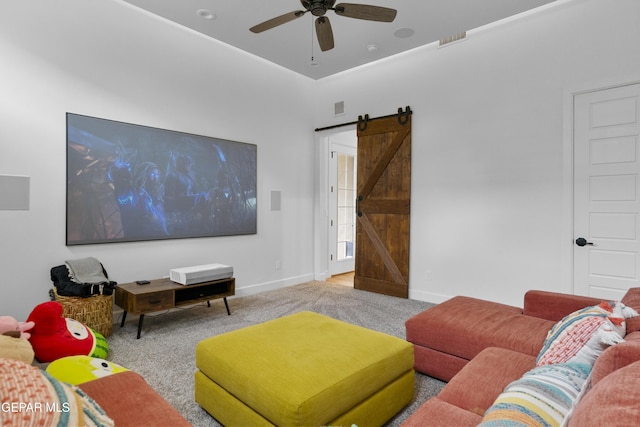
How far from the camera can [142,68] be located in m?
3.71

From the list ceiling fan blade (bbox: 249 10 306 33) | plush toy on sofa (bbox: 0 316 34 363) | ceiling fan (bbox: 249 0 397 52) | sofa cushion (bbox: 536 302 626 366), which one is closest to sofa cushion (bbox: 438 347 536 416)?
sofa cushion (bbox: 536 302 626 366)

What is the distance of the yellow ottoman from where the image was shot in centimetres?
150

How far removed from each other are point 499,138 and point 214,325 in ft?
12.2

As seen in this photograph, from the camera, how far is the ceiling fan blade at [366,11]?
266 centimetres

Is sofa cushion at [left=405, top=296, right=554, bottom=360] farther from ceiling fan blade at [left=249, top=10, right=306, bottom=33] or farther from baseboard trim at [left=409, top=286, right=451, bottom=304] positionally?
ceiling fan blade at [left=249, top=10, right=306, bottom=33]

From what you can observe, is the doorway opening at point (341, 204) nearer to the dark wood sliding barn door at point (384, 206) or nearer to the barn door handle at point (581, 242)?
the dark wood sliding barn door at point (384, 206)

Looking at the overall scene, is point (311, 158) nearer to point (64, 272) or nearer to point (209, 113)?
point (209, 113)

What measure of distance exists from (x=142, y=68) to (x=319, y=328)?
3.33 metres

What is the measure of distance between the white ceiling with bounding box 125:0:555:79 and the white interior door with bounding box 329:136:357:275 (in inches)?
65.0

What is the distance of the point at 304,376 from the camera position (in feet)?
5.21

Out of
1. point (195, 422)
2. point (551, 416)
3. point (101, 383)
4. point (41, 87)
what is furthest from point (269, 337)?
point (41, 87)

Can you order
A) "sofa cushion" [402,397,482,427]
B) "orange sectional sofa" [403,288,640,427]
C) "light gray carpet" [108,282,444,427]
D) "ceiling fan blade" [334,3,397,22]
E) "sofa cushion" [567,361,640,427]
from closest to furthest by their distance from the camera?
"sofa cushion" [567,361,640,427] → "orange sectional sofa" [403,288,640,427] → "sofa cushion" [402,397,482,427] → "light gray carpet" [108,282,444,427] → "ceiling fan blade" [334,3,397,22]

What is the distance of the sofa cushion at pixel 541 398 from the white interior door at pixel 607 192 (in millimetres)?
2779

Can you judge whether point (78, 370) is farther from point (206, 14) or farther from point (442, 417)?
point (206, 14)
